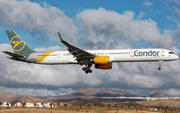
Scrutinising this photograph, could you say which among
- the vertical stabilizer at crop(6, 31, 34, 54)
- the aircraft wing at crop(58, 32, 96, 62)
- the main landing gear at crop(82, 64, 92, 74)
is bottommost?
the main landing gear at crop(82, 64, 92, 74)

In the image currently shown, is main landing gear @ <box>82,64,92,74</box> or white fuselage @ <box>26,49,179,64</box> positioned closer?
white fuselage @ <box>26,49,179,64</box>

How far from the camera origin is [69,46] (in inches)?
1673

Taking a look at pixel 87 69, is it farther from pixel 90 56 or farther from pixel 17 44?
pixel 17 44

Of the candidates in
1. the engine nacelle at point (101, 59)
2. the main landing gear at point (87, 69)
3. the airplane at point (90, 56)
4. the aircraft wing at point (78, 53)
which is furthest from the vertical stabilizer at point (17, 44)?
the engine nacelle at point (101, 59)

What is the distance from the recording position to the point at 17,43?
177 ft

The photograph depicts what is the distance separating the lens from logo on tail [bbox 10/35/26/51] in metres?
53.4

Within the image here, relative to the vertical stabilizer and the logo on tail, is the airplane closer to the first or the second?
the vertical stabilizer

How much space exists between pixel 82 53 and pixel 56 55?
7.45 m

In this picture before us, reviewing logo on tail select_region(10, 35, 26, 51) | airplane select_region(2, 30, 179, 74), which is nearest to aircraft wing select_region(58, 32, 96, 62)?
airplane select_region(2, 30, 179, 74)

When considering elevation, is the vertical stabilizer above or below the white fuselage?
above

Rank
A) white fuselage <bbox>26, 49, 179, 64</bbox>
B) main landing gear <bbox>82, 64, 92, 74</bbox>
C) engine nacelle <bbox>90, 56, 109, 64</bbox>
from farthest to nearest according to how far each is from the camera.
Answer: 1. main landing gear <bbox>82, 64, 92, 74</bbox>
2. engine nacelle <bbox>90, 56, 109, 64</bbox>
3. white fuselage <bbox>26, 49, 179, 64</bbox>

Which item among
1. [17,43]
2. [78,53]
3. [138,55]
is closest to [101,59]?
[78,53]

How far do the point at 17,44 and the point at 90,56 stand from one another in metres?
20.3

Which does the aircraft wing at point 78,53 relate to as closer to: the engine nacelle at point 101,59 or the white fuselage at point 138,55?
the engine nacelle at point 101,59
